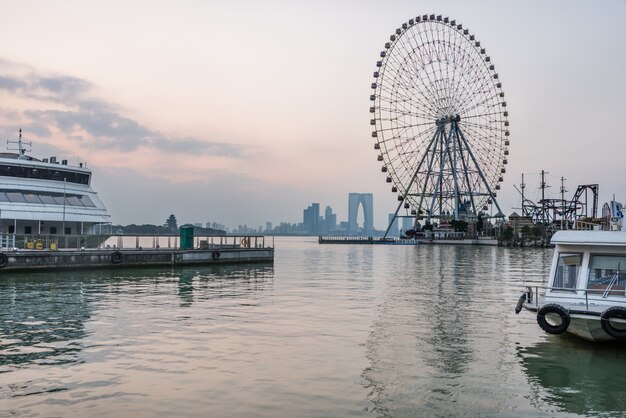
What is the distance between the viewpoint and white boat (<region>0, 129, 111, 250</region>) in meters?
46.8

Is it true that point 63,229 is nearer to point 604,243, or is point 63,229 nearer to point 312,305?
point 312,305

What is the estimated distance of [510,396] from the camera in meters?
13.8

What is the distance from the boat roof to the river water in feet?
10.8

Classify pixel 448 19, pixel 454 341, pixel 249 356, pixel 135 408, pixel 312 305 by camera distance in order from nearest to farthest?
pixel 135 408 → pixel 249 356 → pixel 454 341 → pixel 312 305 → pixel 448 19

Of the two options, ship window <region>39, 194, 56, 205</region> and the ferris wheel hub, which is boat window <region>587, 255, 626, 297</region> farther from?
the ferris wheel hub

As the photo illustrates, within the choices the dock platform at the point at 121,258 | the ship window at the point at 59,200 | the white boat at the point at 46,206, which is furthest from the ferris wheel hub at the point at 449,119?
the ship window at the point at 59,200

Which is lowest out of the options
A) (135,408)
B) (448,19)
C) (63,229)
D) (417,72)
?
(135,408)

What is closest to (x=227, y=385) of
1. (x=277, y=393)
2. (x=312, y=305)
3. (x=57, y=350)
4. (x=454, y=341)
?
(x=277, y=393)

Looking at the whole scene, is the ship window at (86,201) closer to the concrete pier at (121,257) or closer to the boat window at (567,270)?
the concrete pier at (121,257)

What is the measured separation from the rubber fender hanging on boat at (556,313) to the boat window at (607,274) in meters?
1.37

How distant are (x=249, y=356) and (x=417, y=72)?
336 feet

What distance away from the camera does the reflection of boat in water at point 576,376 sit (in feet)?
43.6

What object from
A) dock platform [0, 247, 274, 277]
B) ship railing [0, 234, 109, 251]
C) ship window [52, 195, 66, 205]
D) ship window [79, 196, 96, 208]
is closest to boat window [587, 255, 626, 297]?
dock platform [0, 247, 274, 277]

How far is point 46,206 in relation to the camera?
4869cm
